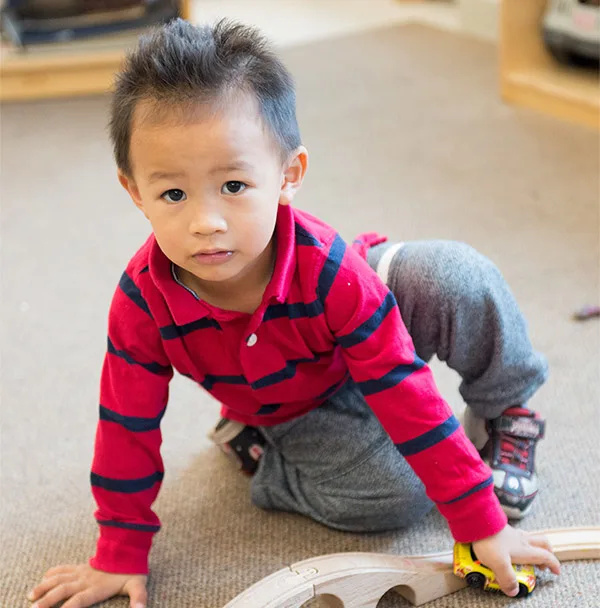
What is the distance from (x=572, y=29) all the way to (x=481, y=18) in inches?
25.6

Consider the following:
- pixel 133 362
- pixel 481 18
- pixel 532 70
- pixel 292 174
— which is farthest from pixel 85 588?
pixel 481 18

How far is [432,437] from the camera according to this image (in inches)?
30.0

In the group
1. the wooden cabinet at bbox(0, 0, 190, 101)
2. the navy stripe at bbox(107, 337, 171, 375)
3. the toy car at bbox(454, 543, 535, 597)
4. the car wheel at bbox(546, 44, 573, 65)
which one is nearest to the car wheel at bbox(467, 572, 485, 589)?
the toy car at bbox(454, 543, 535, 597)

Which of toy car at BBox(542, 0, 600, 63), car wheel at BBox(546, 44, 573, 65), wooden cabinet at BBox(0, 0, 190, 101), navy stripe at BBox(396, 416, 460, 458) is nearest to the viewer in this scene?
navy stripe at BBox(396, 416, 460, 458)

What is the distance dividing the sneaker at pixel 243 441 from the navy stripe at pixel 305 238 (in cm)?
27

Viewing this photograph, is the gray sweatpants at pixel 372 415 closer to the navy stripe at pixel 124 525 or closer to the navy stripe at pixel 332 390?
the navy stripe at pixel 332 390

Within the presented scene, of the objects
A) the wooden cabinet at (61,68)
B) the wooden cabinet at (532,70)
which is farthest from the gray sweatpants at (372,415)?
the wooden cabinet at (61,68)

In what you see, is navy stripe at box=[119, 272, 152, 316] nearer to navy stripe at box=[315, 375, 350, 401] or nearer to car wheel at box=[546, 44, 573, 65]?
navy stripe at box=[315, 375, 350, 401]

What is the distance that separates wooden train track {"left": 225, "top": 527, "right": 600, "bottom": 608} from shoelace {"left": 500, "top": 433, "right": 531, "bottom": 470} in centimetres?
10

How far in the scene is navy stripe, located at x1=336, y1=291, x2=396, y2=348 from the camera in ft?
2.51

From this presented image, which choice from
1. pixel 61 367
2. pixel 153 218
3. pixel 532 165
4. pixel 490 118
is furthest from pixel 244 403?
pixel 490 118

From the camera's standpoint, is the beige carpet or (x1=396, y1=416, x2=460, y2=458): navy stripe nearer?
(x1=396, y1=416, x2=460, y2=458): navy stripe

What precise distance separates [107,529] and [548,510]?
44 cm

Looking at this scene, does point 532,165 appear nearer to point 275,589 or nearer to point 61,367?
point 61,367
